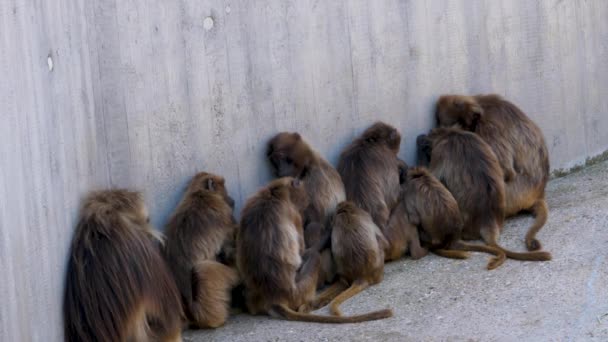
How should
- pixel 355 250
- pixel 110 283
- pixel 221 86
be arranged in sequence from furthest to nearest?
pixel 221 86, pixel 355 250, pixel 110 283

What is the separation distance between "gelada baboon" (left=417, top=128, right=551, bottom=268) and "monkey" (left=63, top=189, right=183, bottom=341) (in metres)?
2.79

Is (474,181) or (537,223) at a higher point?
(474,181)

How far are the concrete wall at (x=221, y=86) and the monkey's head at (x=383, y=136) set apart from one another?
0.25 m

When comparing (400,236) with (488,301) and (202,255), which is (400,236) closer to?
(488,301)

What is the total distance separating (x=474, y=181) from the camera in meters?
7.91

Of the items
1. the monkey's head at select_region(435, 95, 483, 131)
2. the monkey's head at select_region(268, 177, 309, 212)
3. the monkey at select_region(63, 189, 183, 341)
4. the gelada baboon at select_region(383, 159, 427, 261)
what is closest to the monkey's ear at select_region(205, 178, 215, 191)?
the monkey's head at select_region(268, 177, 309, 212)

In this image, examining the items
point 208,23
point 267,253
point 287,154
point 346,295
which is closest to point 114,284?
point 267,253

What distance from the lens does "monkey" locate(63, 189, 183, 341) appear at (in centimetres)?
561

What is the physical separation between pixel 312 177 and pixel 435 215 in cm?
96

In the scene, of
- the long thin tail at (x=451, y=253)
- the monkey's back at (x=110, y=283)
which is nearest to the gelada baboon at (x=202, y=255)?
the monkey's back at (x=110, y=283)

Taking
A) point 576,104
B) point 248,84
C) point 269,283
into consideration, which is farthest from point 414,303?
point 576,104

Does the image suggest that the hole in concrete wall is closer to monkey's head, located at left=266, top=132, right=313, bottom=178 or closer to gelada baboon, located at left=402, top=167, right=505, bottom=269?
monkey's head, located at left=266, top=132, right=313, bottom=178

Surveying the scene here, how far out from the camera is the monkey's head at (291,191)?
6.93m

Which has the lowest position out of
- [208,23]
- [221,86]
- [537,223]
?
[537,223]
